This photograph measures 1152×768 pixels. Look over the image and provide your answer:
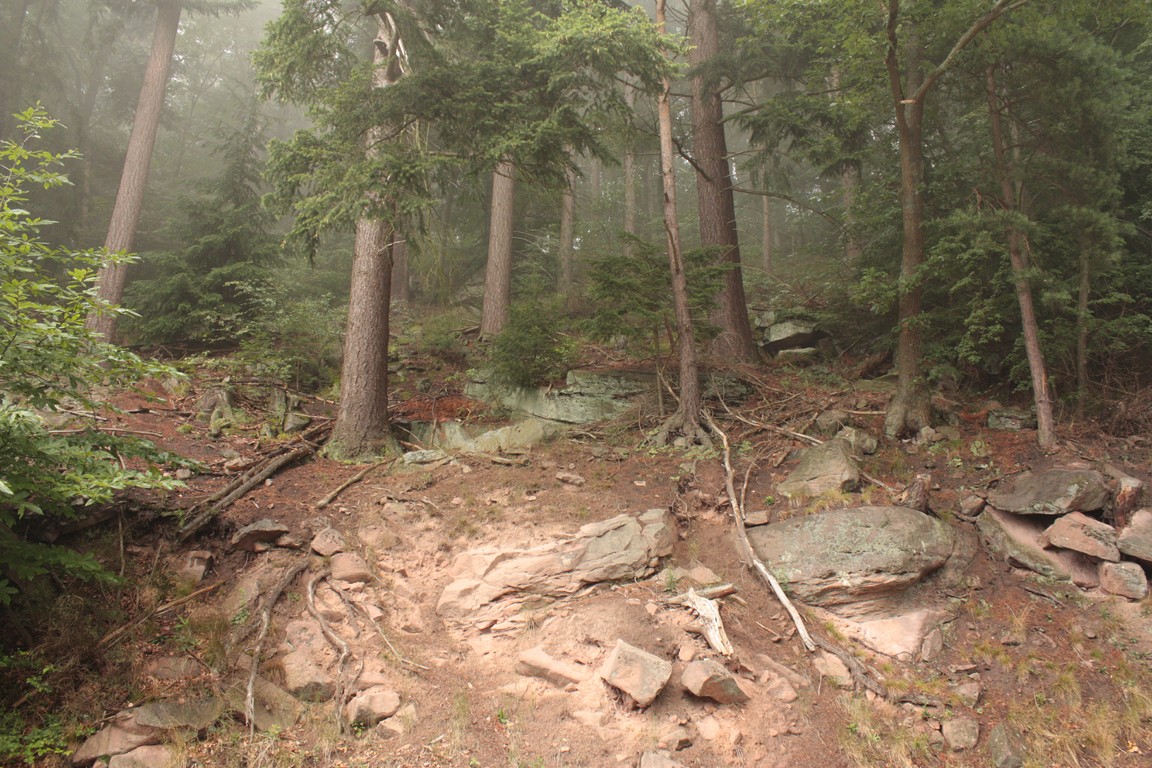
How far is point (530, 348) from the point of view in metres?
9.64

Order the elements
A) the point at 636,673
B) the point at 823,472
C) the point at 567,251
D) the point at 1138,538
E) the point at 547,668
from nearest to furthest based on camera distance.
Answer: the point at 636,673 → the point at 547,668 → the point at 1138,538 → the point at 823,472 → the point at 567,251

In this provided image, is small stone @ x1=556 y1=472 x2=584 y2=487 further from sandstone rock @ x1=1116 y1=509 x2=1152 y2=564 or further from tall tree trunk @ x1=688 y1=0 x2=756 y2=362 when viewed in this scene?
sandstone rock @ x1=1116 y1=509 x2=1152 y2=564

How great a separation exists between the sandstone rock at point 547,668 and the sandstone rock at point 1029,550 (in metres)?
4.49

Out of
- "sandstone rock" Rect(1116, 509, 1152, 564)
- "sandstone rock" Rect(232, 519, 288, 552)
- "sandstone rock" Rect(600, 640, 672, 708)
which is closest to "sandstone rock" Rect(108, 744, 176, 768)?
"sandstone rock" Rect(232, 519, 288, 552)

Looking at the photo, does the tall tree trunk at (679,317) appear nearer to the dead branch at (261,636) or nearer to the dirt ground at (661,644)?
the dirt ground at (661,644)

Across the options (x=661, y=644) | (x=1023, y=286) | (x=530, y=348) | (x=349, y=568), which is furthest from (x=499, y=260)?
(x=661, y=644)

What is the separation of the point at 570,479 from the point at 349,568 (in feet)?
9.13

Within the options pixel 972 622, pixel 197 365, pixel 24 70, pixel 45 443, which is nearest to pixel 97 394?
pixel 197 365

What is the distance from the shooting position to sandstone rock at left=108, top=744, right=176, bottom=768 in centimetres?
388

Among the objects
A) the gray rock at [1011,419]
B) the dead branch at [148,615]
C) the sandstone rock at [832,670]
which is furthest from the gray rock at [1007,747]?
the dead branch at [148,615]

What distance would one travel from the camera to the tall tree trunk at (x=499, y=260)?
13156 mm

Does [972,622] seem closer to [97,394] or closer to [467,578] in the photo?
[467,578]

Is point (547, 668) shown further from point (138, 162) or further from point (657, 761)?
point (138, 162)

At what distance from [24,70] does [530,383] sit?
19080 millimetres
